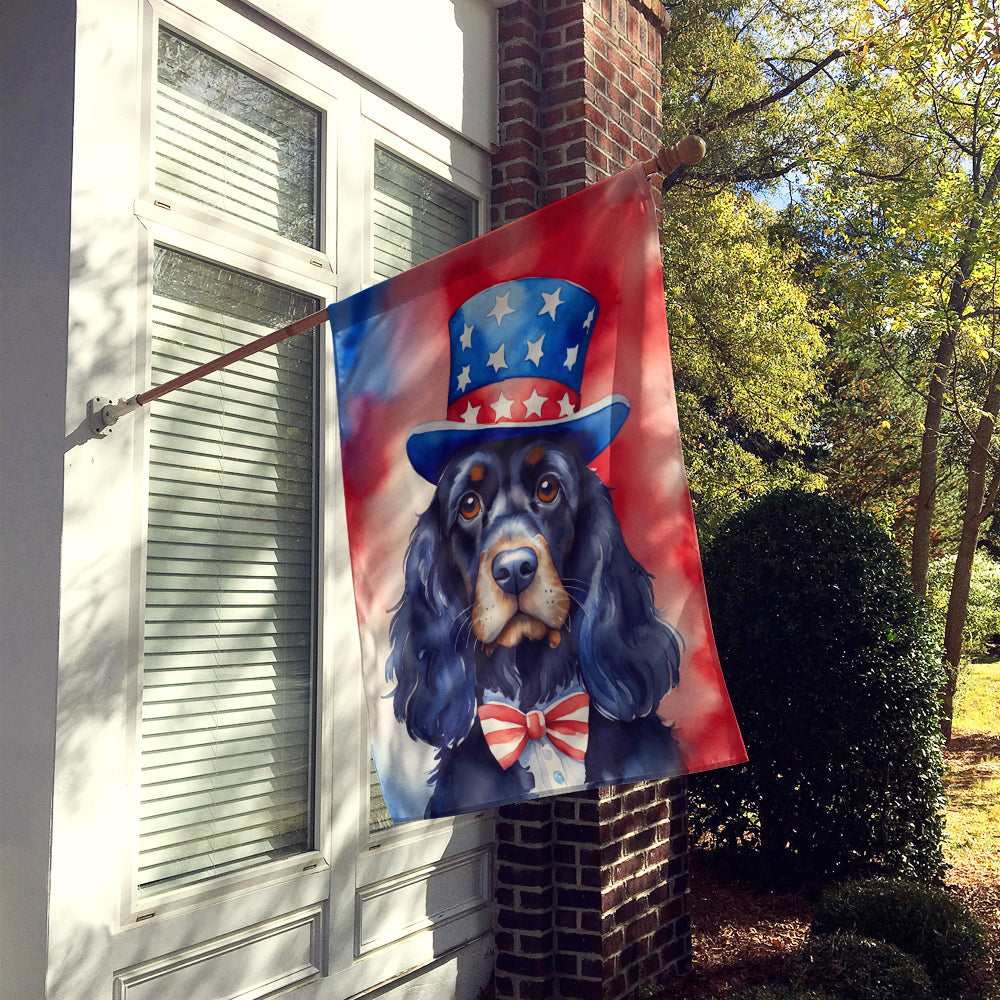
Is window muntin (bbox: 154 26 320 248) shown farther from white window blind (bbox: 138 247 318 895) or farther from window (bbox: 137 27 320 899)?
white window blind (bbox: 138 247 318 895)

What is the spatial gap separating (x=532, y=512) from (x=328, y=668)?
1.38m

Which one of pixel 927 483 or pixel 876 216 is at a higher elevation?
pixel 876 216

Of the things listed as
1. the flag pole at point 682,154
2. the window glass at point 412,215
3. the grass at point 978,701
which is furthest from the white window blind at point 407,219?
the grass at point 978,701

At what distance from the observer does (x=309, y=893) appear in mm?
3525

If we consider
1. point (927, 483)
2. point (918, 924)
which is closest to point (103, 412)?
point (918, 924)

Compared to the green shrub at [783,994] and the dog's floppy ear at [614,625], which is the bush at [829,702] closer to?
the green shrub at [783,994]

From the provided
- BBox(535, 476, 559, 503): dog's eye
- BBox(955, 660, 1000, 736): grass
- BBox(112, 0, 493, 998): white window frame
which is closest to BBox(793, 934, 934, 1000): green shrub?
BBox(112, 0, 493, 998): white window frame

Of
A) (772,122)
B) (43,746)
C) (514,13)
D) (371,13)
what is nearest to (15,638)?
(43,746)

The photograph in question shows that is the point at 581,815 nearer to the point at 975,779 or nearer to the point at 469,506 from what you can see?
the point at 469,506

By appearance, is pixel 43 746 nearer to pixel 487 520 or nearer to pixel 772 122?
pixel 487 520

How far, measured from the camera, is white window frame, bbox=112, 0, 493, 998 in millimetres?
3029

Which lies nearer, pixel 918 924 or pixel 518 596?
pixel 518 596

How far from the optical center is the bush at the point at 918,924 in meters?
4.49

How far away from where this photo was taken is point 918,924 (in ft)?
Result: 15.1
